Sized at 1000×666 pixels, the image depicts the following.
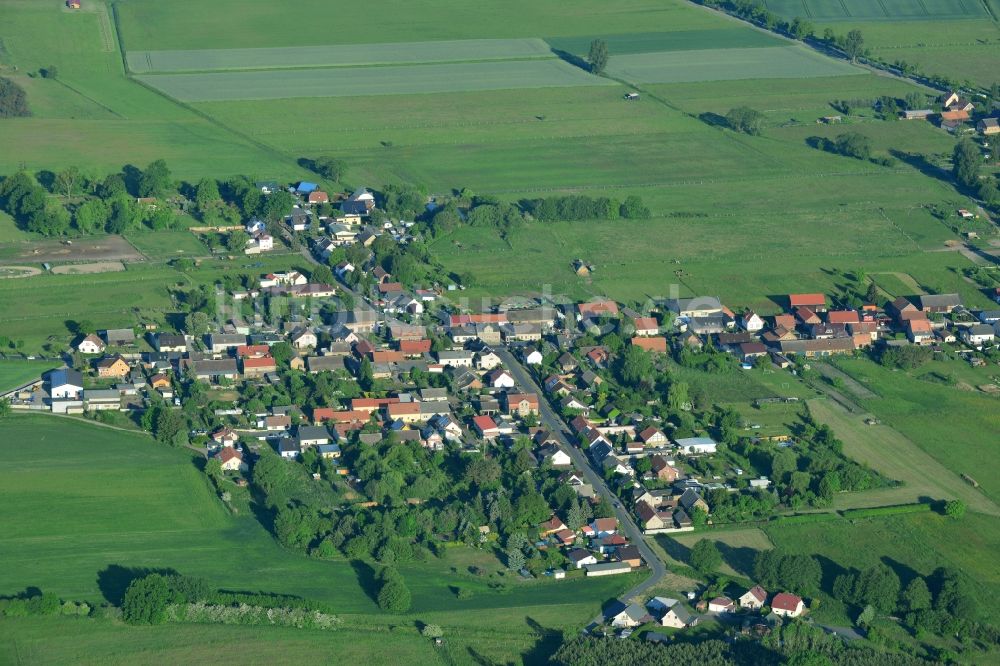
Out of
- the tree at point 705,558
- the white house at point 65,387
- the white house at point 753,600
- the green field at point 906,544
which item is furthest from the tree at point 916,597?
the white house at point 65,387

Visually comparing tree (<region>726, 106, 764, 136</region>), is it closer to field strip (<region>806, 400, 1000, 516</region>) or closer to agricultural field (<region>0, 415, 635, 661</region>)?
field strip (<region>806, 400, 1000, 516</region>)

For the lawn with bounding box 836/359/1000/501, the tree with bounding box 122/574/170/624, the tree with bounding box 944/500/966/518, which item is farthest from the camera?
the lawn with bounding box 836/359/1000/501

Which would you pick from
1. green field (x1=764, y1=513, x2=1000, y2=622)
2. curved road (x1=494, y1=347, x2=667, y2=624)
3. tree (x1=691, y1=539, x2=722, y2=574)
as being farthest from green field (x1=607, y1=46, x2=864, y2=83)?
tree (x1=691, y1=539, x2=722, y2=574)

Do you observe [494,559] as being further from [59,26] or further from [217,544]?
[59,26]

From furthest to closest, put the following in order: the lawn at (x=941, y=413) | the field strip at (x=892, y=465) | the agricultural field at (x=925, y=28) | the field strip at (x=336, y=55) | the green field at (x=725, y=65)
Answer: the agricultural field at (x=925, y=28) → the green field at (x=725, y=65) → the field strip at (x=336, y=55) → the lawn at (x=941, y=413) → the field strip at (x=892, y=465)

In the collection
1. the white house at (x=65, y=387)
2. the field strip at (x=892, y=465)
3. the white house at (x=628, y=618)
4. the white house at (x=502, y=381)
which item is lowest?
the field strip at (x=892, y=465)

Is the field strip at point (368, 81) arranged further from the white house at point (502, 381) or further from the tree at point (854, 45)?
the white house at point (502, 381)

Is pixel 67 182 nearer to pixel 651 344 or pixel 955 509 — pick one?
pixel 651 344
